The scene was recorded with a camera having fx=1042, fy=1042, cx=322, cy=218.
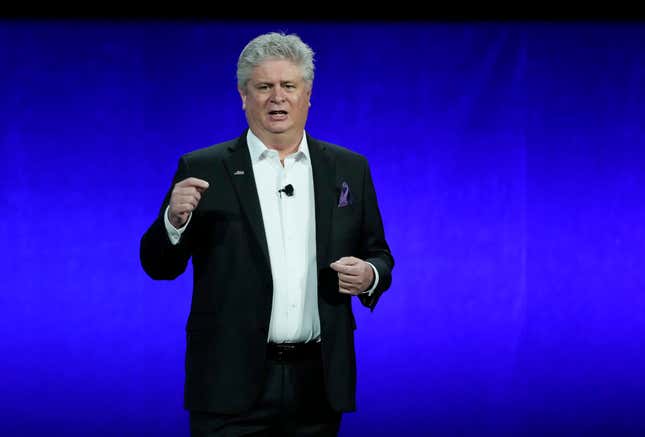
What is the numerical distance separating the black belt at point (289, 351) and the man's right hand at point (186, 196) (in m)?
0.38

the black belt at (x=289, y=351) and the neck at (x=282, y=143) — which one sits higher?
the neck at (x=282, y=143)

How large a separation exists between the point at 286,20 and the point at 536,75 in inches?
48.7

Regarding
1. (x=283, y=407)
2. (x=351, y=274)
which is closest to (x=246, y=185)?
(x=351, y=274)

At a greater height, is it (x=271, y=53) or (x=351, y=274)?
(x=271, y=53)

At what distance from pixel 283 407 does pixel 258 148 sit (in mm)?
606

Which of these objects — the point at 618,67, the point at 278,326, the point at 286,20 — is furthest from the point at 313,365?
the point at 618,67

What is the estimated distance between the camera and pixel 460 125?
5.08 meters

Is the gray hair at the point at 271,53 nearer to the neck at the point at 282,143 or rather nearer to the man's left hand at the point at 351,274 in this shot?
the neck at the point at 282,143

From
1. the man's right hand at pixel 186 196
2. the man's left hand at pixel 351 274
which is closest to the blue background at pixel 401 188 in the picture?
the man's left hand at pixel 351 274

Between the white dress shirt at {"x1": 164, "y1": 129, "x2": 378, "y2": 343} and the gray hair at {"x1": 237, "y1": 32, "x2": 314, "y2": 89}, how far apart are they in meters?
0.17

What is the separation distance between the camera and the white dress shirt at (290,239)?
7.79 ft

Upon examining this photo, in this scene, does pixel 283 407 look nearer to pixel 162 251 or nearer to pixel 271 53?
pixel 162 251

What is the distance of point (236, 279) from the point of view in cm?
235

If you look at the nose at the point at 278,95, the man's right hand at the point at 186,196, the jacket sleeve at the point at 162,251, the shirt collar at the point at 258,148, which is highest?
the nose at the point at 278,95
